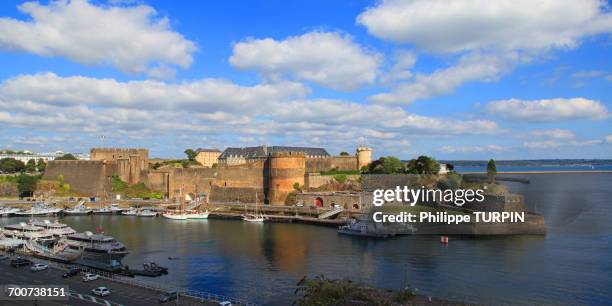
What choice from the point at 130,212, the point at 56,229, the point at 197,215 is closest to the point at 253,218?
the point at 197,215

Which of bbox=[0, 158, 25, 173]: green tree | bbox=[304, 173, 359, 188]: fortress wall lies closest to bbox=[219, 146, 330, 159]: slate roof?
bbox=[304, 173, 359, 188]: fortress wall

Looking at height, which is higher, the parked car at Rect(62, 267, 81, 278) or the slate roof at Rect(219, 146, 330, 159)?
the slate roof at Rect(219, 146, 330, 159)

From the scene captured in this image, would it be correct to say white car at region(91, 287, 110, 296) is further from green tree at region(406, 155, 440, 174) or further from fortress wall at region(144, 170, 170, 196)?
green tree at region(406, 155, 440, 174)

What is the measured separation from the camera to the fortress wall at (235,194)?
160 ft

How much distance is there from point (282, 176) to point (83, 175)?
2283cm

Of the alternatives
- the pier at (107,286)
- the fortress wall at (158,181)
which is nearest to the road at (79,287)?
the pier at (107,286)

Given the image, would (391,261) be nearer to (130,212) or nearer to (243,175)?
(243,175)

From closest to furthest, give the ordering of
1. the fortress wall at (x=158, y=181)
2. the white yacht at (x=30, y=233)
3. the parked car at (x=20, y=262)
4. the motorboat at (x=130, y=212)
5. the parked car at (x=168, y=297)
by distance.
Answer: the parked car at (x=168, y=297) → the parked car at (x=20, y=262) → the white yacht at (x=30, y=233) → the motorboat at (x=130, y=212) → the fortress wall at (x=158, y=181)

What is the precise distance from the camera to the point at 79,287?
18.3 m

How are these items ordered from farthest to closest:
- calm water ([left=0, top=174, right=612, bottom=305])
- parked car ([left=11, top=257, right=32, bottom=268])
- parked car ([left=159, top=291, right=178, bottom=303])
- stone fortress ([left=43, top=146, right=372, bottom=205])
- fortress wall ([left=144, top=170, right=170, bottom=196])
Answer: fortress wall ([left=144, top=170, right=170, bottom=196]) → stone fortress ([left=43, top=146, right=372, bottom=205]) → parked car ([left=11, top=257, right=32, bottom=268]) → calm water ([left=0, top=174, right=612, bottom=305]) → parked car ([left=159, top=291, right=178, bottom=303])

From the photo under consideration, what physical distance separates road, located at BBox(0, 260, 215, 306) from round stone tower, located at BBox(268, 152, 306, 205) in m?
26.2

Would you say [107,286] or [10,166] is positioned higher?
[10,166]

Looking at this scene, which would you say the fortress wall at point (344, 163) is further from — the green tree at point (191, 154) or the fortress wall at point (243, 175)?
the green tree at point (191, 154)

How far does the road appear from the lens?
16109 millimetres
